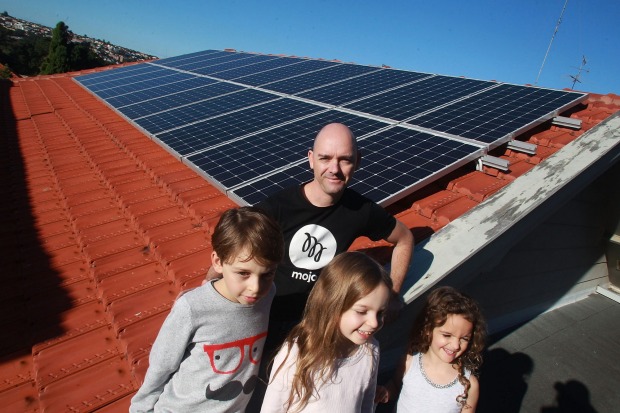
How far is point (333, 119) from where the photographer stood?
5266mm

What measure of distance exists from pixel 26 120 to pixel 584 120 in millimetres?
10071

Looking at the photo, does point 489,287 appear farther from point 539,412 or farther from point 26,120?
point 26,120

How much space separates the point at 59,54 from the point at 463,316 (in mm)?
56579

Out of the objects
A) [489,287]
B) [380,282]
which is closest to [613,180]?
[489,287]

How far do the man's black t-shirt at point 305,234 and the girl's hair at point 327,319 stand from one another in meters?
0.29

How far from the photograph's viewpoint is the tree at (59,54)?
44.2 m

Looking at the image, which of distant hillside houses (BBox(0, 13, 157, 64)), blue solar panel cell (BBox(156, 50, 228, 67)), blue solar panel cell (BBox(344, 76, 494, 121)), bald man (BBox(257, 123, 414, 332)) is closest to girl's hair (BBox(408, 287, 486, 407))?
bald man (BBox(257, 123, 414, 332))

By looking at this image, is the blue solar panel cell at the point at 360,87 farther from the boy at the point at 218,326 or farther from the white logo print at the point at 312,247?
the boy at the point at 218,326

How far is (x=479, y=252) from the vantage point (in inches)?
109

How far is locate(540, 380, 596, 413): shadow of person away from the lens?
4.77 metres

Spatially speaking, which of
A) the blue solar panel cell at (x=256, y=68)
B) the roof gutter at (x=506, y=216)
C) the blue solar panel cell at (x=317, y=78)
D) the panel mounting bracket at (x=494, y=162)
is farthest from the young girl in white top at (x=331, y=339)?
the blue solar panel cell at (x=256, y=68)

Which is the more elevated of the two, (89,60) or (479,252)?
(479,252)

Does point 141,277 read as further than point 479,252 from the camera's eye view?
Yes

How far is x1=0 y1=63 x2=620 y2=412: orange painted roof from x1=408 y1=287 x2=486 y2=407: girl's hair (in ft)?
1.85
